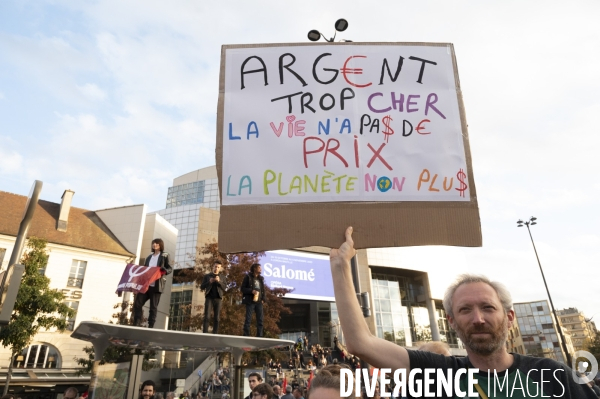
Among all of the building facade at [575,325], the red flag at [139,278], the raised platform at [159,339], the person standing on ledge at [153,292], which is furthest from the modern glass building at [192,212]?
the building facade at [575,325]

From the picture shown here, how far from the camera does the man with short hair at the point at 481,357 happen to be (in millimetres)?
1680

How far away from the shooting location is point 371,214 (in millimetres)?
2342

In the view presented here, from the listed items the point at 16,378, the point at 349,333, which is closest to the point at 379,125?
the point at 349,333

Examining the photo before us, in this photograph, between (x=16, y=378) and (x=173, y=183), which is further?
(x=173, y=183)

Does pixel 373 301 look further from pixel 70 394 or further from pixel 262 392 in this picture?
pixel 262 392

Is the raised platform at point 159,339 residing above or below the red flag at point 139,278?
below

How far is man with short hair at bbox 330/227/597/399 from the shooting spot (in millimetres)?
1680

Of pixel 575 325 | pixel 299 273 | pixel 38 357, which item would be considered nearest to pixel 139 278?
pixel 38 357

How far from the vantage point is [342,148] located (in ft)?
8.36

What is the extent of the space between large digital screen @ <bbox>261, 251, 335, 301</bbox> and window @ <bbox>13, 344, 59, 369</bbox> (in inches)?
607

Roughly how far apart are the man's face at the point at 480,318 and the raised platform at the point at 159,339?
14.2ft

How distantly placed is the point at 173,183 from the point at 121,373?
70826 millimetres

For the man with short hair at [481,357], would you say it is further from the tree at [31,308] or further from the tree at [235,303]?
the tree at [31,308]

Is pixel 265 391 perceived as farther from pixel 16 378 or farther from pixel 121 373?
pixel 16 378
